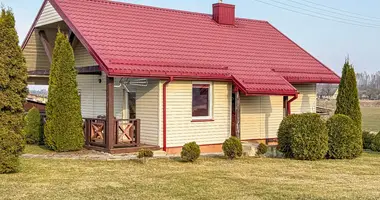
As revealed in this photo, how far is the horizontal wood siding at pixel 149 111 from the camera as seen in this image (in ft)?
48.5

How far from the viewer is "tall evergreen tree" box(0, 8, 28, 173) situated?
33.5ft

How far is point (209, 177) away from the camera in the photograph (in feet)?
33.4

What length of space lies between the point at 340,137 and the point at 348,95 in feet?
8.94

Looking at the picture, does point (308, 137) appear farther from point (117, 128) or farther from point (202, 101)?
point (117, 128)

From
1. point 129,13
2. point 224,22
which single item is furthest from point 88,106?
point 224,22

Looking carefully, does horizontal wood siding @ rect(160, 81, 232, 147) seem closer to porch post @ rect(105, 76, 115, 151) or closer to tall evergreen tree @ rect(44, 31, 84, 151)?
porch post @ rect(105, 76, 115, 151)

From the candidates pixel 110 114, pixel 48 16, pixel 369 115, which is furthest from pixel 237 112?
pixel 369 115

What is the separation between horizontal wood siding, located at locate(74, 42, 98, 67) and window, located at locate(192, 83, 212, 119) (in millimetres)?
4004

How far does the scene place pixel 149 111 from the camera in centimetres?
1505

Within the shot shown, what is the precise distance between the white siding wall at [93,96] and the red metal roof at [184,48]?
7.35 ft

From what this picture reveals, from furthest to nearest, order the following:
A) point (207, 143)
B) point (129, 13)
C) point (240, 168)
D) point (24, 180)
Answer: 1. point (129, 13)
2. point (207, 143)
3. point (240, 168)
4. point (24, 180)

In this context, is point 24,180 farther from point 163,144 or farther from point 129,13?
point 129,13

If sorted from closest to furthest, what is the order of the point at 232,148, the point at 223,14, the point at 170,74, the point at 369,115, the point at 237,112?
1. the point at 232,148
2. the point at 170,74
3. the point at 237,112
4. the point at 223,14
5. the point at 369,115

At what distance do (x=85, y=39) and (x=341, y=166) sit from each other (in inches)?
323
